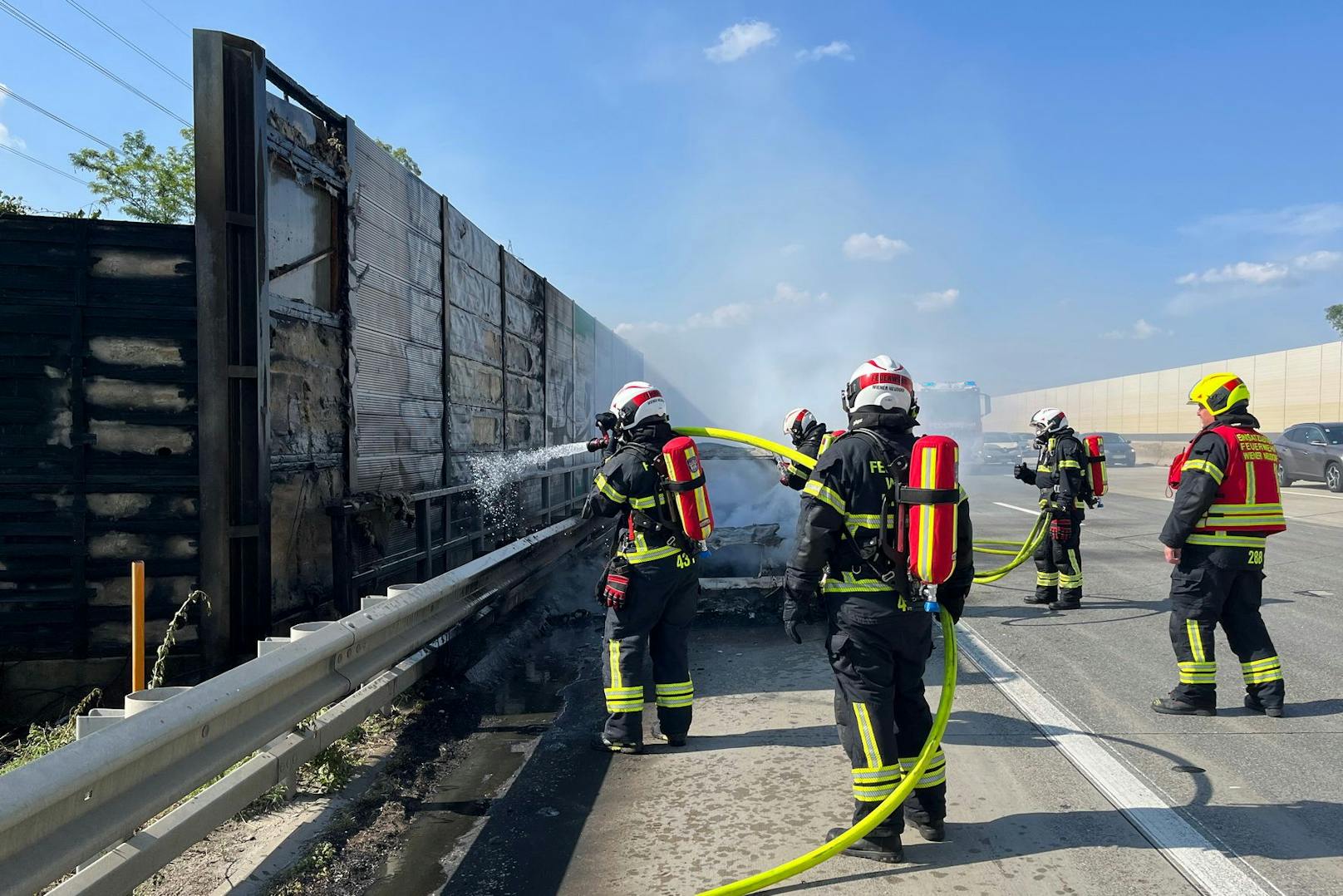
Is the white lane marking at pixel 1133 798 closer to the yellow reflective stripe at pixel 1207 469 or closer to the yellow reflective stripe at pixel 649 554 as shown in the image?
the yellow reflective stripe at pixel 1207 469

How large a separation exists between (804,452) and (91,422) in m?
4.63

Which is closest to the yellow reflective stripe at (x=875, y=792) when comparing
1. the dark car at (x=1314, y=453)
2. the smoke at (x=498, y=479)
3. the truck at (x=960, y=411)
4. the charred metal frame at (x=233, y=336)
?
the charred metal frame at (x=233, y=336)

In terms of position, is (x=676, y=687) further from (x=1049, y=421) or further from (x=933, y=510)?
(x=1049, y=421)

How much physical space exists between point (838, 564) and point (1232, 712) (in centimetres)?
312

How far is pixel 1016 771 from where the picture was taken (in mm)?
4223

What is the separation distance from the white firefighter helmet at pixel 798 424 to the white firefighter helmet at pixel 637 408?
7.22ft

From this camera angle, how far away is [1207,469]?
17.3ft

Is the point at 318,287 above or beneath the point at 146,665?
above

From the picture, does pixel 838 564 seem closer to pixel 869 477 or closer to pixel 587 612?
pixel 869 477

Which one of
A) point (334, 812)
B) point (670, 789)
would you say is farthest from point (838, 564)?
point (334, 812)

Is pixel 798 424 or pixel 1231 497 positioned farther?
pixel 798 424

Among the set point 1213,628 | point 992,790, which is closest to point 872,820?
point 992,790

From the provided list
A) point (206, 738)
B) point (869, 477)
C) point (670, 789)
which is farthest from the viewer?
point (670, 789)

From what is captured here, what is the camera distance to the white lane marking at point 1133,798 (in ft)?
10.4
